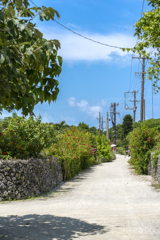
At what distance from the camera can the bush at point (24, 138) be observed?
10664 mm

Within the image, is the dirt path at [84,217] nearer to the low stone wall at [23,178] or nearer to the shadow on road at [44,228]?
the shadow on road at [44,228]

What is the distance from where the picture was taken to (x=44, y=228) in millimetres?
5949

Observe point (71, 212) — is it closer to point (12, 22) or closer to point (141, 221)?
point (141, 221)

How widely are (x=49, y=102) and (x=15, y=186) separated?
614cm

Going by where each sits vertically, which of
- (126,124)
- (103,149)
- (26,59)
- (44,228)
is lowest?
(44,228)

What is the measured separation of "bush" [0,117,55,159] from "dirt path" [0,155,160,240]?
2155mm

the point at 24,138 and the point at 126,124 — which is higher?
the point at 126,124

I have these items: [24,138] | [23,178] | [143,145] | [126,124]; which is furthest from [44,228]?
[126,124]

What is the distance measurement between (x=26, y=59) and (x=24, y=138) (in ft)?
25.1

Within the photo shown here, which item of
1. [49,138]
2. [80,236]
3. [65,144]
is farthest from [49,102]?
[65,144]

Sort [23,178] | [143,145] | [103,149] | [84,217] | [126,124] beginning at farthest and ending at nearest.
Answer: [126,124] < [103,149] < [143,145] < [23,178] < [84,217]

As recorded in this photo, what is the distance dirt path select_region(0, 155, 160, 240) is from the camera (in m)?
5.51

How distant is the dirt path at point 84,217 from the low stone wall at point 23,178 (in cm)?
57

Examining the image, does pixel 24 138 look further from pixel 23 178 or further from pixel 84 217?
pixel 84 217
